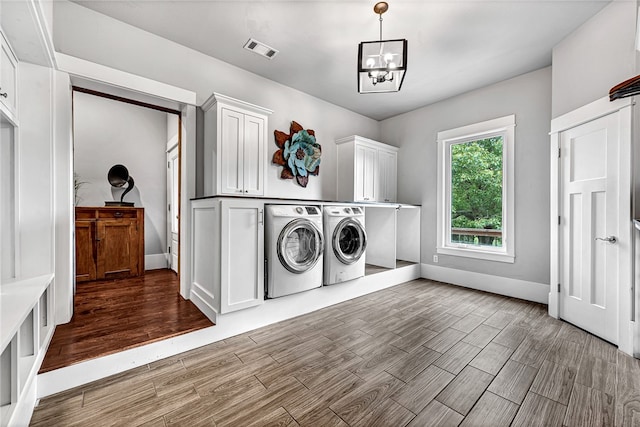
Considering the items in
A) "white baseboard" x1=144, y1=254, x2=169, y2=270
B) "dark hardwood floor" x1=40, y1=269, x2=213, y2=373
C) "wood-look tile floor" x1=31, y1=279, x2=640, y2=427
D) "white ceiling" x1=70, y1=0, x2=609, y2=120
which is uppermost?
"white ceiling" x1=70, y1=0, x2=609, y2=120

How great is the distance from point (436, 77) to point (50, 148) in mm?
3997

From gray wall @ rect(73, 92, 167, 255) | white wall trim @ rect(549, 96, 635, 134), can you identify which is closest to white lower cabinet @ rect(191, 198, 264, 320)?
gray wall @ rect(73, 92, 167, 255)

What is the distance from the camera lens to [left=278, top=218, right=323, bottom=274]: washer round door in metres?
2.49

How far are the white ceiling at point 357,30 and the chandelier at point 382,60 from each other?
1.23 feet

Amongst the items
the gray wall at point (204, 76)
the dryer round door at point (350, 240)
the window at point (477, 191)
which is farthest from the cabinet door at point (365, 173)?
the window at point (477, 191)

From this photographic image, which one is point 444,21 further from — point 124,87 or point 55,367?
point 55,367

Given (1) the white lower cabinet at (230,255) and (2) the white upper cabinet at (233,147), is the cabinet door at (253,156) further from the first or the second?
(1) the white lower cabinet at (230,255)

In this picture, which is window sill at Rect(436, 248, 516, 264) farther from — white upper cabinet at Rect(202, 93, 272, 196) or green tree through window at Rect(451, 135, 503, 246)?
white upper cabinet at Rect(202, 93, 272, 196)

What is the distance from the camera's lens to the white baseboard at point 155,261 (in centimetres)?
412

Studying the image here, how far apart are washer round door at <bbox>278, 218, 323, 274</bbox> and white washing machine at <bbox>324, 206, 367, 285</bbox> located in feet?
0.64

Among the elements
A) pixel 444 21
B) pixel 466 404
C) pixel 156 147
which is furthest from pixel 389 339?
pixel 156 147

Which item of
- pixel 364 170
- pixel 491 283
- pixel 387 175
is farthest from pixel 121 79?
pixel 491 283

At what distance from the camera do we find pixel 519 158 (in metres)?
3.34

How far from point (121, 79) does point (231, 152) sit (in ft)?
3.60
